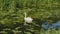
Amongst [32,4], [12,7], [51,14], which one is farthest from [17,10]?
[51,14]

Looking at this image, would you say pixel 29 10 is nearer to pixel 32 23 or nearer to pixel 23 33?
pixel 32 23

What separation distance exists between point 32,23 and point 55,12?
57 centimetres

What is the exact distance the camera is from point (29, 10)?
11.2ft

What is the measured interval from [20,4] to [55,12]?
0.68 m

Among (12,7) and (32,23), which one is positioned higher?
(12,7)

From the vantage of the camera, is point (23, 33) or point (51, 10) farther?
point (51, 10)

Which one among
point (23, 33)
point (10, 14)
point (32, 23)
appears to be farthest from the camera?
point (10, 14)

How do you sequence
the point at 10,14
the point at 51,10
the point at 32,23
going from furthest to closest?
the point at 51,10 < the point at 10,14 < the point at 32,23

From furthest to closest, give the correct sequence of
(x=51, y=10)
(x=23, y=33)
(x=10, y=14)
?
1. (x=51, y=10)
2. (x=10, y=14)
3. (x=23, y=33)

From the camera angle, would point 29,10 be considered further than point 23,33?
Yes

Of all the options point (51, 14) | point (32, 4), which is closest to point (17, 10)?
point (32, 4)

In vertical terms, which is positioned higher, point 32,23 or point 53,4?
point 53,4

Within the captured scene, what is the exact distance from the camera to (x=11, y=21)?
121 inches

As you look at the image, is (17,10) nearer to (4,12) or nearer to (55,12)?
(4,12)
